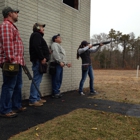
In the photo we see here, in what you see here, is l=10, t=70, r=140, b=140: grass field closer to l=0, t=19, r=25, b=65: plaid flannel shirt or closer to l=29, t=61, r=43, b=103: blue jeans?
l=29, t=61, r=43, b=103: blue jeans

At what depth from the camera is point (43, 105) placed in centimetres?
416

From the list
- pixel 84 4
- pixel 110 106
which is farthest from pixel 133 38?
pixel 110 106

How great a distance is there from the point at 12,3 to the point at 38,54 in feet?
4.44

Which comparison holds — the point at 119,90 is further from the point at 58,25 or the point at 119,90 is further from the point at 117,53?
the point at 117,53

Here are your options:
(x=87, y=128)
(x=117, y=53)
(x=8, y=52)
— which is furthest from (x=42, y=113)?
(x=117, y=53)

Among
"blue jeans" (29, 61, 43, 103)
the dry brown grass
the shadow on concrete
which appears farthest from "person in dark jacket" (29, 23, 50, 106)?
the dry brown grass

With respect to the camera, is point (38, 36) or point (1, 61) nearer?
point (1, 61)

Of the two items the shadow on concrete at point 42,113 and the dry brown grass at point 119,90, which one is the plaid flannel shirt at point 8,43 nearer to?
the shadow on concrete at point 42,113

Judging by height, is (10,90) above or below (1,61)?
below

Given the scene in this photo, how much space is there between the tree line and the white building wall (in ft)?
131

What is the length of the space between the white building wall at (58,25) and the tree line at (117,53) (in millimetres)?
39854

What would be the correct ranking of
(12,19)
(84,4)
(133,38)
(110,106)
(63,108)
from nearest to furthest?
(12,19) → (63,108) → (110,106) → (84,4) → (133,38)

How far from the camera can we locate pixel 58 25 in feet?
18.9

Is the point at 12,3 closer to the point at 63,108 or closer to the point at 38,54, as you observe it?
the point at 38,54
